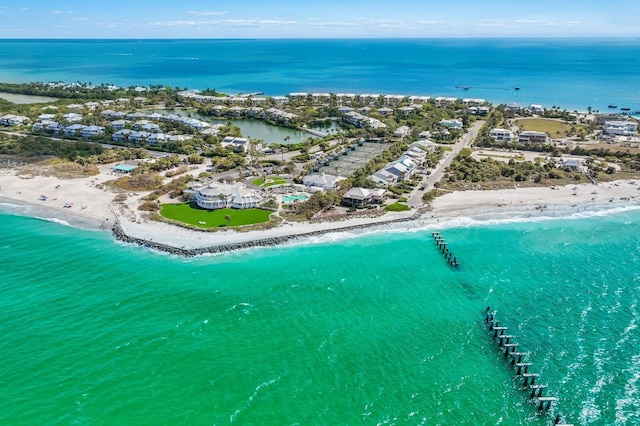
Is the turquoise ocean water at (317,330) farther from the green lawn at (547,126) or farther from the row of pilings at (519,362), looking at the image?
the green lawn at (547,126)

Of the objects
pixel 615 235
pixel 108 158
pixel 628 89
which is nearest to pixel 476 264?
pixel 615 235

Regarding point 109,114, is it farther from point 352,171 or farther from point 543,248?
point 543,248

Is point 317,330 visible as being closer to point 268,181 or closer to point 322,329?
point 322,329

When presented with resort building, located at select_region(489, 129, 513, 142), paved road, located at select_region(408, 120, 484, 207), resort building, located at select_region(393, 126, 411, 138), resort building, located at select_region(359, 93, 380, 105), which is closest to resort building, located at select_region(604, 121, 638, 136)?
resort building, located at select_region(489, 129, 513, 142)

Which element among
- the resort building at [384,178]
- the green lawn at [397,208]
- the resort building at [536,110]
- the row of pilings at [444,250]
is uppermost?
the resort building at [536,110]

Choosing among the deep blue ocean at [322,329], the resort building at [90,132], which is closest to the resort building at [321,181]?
the deep blue ocean at [322,329]

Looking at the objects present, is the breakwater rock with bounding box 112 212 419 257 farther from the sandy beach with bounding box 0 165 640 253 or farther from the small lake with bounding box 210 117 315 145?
the small lake with bounding box 210 117 315 145
